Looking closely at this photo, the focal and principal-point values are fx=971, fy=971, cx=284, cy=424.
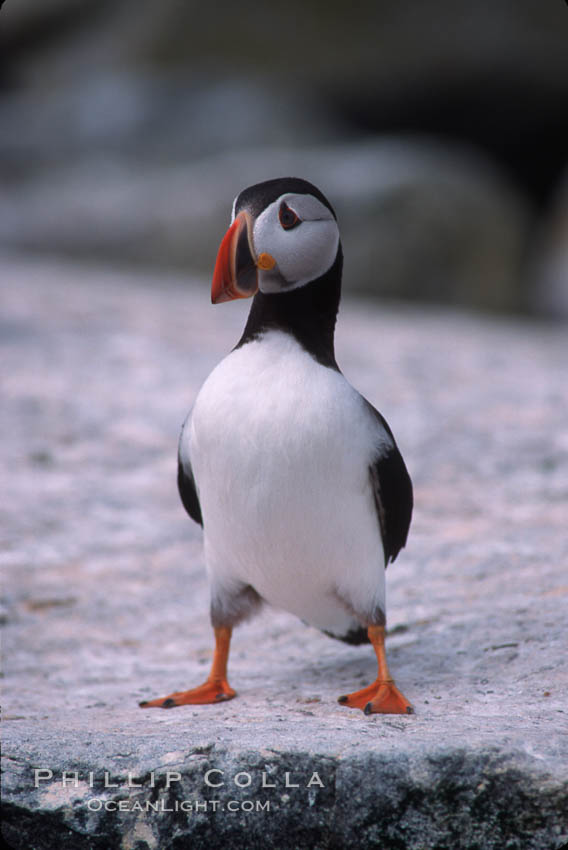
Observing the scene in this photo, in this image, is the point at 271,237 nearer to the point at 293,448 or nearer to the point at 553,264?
the point at 293,448

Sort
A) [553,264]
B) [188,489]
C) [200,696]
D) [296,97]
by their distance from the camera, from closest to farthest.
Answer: [200,696]
[188,489]
[553,264]
[296,97]

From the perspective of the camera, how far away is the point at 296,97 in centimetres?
1667

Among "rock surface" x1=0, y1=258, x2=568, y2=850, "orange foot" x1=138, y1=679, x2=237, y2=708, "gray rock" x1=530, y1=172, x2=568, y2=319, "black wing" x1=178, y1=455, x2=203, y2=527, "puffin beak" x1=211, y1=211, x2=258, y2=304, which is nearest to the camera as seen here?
"rock surface" x1=0, y1=258, x2=568, y2=850

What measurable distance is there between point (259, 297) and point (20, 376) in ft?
13.9

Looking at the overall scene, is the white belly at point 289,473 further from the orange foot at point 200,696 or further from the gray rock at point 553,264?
the gray rock at point 553,264

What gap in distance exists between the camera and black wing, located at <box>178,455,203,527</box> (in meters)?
3.50

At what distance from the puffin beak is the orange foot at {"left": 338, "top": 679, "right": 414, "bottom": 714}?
1333 millimetres

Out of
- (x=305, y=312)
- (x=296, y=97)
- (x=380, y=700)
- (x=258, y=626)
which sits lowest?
(x=258, y=626)

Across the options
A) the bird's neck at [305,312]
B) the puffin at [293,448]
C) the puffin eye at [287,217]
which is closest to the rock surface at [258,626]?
the puffin at [293,448]

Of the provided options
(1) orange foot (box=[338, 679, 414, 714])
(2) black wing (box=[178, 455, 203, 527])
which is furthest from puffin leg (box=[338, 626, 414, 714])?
(2) black wing (box=[178, 455, 203, 527])

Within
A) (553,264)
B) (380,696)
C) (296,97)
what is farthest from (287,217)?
(296,97)

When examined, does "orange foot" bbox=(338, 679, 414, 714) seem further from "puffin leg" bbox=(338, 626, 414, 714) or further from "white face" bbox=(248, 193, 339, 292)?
"white face" bbox=(248, 193, 339, 292)

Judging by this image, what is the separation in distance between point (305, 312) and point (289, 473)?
54cm

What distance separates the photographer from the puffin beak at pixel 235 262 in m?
2.96
